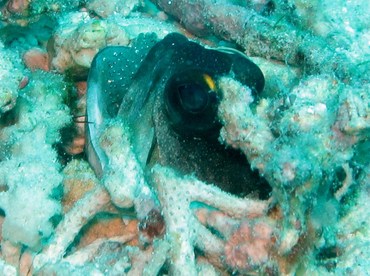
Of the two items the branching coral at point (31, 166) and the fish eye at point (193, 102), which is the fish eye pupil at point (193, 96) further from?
the branching coral at point (31, 166)

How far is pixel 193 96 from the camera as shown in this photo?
2.64m

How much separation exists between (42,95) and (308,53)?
92.1 inches

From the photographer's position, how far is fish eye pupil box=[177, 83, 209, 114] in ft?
8.63

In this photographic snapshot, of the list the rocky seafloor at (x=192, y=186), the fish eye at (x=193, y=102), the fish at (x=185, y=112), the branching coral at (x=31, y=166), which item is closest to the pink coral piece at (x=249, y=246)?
the rocky seafloor at (x=192, y=186)

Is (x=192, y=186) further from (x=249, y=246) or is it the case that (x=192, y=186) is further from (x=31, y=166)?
(x=31, y=166)

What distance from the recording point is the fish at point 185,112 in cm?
266

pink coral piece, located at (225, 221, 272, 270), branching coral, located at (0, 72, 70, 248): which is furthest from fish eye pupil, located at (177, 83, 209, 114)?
branching coral, located at (0, 72, 70, 248)

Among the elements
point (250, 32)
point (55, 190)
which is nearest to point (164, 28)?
point (250, 32)

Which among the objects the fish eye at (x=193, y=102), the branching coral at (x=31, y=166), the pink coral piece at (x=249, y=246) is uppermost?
the fish eye at (x=193, y=102)

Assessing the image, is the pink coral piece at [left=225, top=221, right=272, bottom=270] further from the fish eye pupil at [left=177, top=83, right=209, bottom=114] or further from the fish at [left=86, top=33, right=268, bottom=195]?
the fish eye pupil at [left=177, top=83, right=209, bottom=114]

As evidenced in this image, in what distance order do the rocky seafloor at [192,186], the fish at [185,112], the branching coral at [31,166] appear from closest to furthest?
the rocky seafloor at [192,186]
the branching coral at [31,166]
the fish at [185,112]

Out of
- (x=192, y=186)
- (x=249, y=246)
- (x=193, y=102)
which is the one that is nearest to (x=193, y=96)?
(x=193, y=102)

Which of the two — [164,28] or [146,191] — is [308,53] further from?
[146,191]

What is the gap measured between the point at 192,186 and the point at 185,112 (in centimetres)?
47
